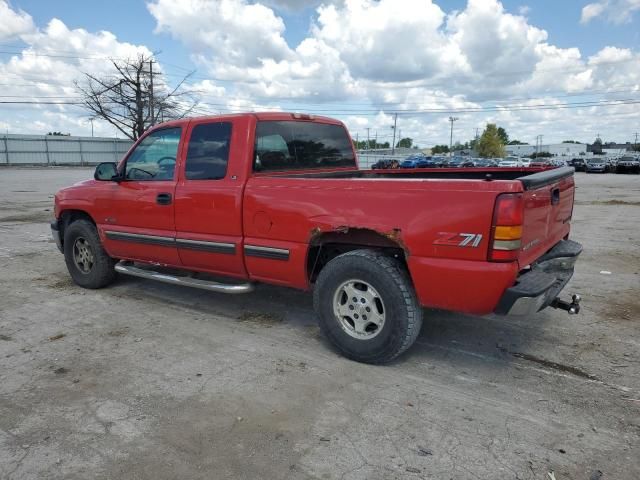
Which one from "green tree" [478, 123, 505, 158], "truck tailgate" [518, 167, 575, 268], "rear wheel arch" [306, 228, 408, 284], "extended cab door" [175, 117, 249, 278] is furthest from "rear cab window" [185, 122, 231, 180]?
"green tree" [478, 123, 505, 158]

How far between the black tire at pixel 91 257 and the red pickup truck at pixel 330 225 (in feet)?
0.06

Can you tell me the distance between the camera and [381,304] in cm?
379

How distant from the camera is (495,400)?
3.32 m

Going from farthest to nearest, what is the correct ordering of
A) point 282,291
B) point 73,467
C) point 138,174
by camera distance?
point 282,291 → point 138,174 → point 73,467

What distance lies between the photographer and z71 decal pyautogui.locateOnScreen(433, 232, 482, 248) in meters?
3.25

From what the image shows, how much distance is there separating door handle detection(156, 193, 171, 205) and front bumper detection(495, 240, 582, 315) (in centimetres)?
316

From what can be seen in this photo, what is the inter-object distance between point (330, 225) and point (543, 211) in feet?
5.07

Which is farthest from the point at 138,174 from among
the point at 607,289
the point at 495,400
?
the point at 607,289

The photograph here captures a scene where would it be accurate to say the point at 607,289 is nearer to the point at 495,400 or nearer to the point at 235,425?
the point at 495,400

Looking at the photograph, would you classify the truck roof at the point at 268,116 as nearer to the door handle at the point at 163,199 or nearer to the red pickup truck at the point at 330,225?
the red pickup truck at the point at 330,225

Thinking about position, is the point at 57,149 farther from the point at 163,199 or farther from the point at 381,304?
the point at 381,304

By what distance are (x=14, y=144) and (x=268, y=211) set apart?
52.1 metres

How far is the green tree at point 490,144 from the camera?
100 metres

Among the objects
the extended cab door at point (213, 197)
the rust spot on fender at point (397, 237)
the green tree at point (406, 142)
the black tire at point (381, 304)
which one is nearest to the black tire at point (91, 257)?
the extended cab door at point (213, 197)
